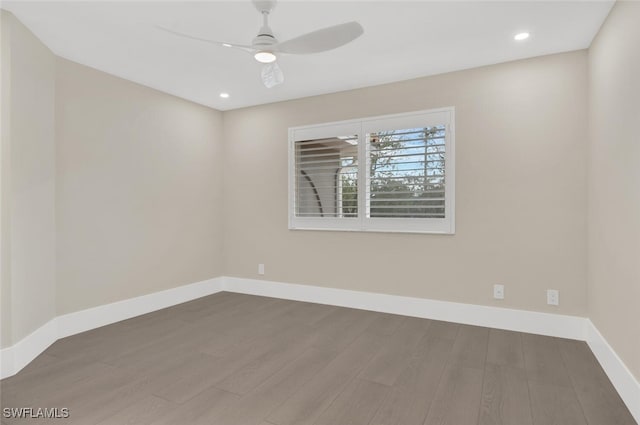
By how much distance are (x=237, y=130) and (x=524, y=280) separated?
12.6 ft

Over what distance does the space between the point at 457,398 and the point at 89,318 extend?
3254 millimetres

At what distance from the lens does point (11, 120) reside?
248cm

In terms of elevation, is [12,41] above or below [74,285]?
above

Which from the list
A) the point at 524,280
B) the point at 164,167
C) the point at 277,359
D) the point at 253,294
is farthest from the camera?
the point at 253,294

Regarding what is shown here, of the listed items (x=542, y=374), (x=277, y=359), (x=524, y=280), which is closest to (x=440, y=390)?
(x=542, y=374)

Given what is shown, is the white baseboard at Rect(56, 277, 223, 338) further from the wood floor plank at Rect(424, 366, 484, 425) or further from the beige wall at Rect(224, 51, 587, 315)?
the wood floor plank at Rect(424, 366, 484, 425)

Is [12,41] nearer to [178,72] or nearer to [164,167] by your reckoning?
[178,72]

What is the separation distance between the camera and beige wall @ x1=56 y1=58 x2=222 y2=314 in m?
3.21

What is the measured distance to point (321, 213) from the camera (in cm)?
427

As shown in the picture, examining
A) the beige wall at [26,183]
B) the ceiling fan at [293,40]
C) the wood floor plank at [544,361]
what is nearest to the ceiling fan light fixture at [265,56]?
the ceiling fan at [293,40]

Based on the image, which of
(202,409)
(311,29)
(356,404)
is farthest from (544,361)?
(311,29)

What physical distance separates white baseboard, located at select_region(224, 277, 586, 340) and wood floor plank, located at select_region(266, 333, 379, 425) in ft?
2.83

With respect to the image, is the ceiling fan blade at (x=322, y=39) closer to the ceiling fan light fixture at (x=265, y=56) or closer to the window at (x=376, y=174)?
the ceiling fan light fixture at (x=265, y=56)

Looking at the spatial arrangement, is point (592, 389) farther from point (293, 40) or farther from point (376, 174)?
point (293, 40)
